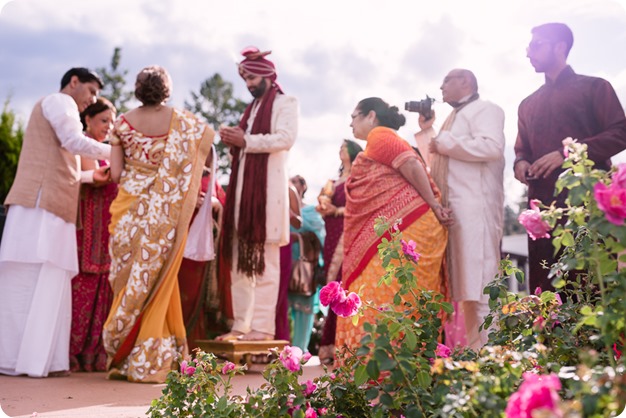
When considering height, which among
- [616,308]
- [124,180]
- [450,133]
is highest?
[450,133]

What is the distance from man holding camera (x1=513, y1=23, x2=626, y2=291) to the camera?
4.20m

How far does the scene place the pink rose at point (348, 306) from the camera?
2199 millimetres

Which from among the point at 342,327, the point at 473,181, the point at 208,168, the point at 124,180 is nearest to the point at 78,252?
the point at 124,180

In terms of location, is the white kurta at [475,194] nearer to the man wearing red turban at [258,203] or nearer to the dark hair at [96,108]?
the man wearing red turban at [258,203]

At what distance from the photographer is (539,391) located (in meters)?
1.14

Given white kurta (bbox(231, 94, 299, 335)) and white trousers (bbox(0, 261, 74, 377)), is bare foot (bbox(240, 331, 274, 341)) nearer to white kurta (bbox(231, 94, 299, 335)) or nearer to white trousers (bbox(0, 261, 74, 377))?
white kurta (bbox(231, 94, 299, 335))

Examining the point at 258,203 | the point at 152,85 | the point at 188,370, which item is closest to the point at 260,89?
the point at 258,203

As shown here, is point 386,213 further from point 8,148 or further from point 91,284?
point 8,148

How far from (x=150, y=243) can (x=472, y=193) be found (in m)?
2.25

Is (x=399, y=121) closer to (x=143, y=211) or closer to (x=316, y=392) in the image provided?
(x=143, y=211)

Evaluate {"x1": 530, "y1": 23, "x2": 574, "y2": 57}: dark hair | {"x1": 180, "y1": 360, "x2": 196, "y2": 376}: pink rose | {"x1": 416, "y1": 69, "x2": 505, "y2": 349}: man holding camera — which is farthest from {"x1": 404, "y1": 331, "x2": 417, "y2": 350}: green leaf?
{"x1": 530, "y1": 23, "x2": 574, "y2": 57}: dark hair

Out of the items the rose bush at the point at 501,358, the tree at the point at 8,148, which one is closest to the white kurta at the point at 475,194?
the rose bush at the point at 501,358

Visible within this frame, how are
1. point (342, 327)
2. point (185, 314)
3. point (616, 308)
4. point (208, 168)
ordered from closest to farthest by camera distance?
point (616, 308), point (342, 327), point (208, 168), point (185, 314)

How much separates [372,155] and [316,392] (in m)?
2.36
